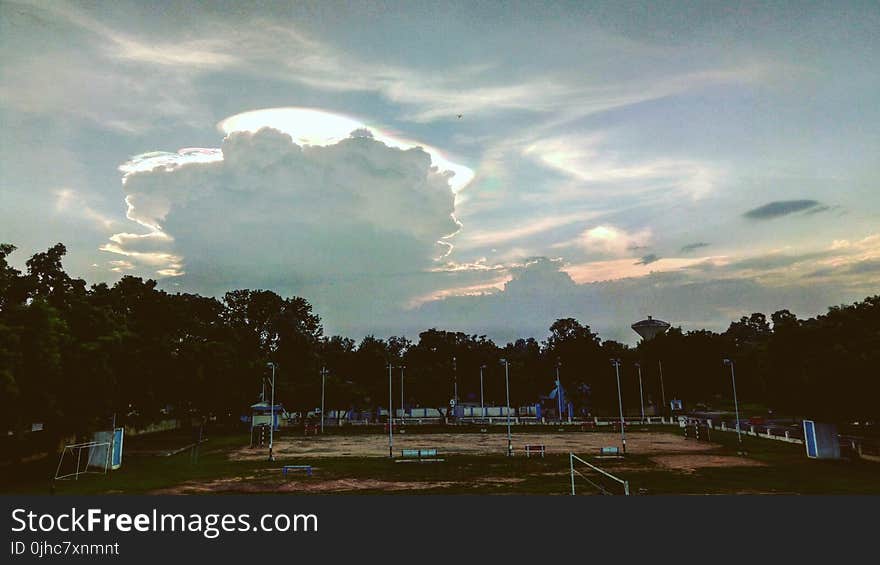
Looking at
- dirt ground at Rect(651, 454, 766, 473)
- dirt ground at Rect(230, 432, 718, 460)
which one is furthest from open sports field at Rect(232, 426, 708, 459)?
dirt ground at Rect(651, 454, 766, 473)

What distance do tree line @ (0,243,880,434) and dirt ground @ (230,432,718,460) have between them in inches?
436

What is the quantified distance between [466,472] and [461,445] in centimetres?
2472

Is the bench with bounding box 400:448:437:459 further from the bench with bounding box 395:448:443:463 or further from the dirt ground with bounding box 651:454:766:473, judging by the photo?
the dirt ground with bounding box 651:454:766:473

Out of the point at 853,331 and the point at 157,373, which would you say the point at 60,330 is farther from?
the point at 853,331

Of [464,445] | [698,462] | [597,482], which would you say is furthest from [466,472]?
[464,445]

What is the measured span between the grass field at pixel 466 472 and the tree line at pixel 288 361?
5.19 m

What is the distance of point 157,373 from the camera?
66.9 meters

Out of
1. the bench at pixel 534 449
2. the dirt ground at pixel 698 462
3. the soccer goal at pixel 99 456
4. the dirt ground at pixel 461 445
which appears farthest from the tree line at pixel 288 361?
the bench at pixel 534 449

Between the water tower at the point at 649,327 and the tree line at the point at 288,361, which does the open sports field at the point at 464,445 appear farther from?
the water tower at the point at 649,327

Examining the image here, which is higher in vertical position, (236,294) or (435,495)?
(236,294)

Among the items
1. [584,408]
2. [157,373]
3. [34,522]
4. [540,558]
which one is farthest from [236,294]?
[540,558]

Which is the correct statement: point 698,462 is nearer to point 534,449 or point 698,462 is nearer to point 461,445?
point 534,449

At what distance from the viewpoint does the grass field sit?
34094 mm

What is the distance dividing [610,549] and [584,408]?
11575 centimetres
